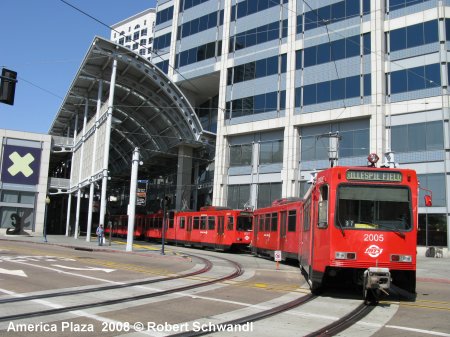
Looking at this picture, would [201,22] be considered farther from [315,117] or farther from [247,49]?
[315,117]

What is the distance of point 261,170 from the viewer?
47.0 metres

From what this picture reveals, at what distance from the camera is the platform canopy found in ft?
144

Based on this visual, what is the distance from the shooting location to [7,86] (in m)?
16.3

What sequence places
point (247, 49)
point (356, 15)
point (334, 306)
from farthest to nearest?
point (247, 49) < point (356, 15) < point (334, 306)

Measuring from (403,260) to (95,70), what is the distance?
3978 cm

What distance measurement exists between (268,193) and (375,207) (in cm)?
3468

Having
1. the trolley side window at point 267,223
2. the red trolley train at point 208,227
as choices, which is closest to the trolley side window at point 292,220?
the trolley side window at point 267,223

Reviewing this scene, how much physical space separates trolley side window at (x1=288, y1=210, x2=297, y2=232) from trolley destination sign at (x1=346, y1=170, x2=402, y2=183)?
939 cm

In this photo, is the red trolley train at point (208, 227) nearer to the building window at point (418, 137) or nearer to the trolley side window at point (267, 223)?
the trolley side window at point (267, 223)

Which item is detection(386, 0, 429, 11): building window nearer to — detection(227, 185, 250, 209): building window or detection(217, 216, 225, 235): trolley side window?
detection(227, 185, 250, 209): building window

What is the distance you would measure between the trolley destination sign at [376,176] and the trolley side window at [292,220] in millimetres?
9391

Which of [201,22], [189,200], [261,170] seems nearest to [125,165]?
[189,200]

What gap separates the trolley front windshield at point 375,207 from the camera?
1116cm

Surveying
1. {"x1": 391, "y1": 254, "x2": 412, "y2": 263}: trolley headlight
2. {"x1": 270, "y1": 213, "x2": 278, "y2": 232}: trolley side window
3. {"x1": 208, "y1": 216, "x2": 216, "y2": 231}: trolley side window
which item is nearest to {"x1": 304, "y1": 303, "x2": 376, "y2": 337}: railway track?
{"x1": 391, "y1": 254, "x2": 412, "y2": 263}: trolley headlight
